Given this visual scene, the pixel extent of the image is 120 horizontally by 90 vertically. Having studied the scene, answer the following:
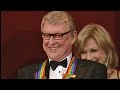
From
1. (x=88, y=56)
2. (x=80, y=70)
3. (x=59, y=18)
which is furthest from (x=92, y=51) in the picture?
(x=59, y=18)

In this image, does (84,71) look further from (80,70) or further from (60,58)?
(60,58)

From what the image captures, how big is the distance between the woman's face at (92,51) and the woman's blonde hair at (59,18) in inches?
7.9

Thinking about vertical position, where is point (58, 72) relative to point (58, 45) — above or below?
below

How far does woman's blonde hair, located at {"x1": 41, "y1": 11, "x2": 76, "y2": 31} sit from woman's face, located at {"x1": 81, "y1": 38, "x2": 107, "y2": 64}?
200 mm

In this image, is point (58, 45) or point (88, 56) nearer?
point (58, 45)

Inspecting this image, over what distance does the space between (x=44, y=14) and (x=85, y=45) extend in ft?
1.12

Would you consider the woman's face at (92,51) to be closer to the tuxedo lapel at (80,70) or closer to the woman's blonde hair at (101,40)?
the woman's blonde hair at (101,40)

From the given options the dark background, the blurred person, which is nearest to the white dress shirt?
the blurred person

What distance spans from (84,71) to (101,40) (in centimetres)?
31

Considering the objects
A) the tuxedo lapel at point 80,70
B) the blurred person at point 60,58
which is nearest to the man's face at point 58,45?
the blurred person at point 60,58

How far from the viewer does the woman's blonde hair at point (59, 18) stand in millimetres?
2201

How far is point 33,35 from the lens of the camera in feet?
8.07

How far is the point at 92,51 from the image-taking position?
2.41 m
